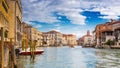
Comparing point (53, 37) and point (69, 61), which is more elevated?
point (53, 37)

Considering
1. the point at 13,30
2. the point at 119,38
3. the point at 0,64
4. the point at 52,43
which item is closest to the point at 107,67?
the point at 0,64

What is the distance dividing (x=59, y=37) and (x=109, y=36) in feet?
254

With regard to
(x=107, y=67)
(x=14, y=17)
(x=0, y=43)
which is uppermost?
(x=14, y=17)

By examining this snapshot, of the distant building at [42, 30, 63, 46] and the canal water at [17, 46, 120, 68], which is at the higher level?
the distant building at [42, 30, 63, 46]

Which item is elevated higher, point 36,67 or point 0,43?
point 0,43

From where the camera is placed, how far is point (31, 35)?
113 metres

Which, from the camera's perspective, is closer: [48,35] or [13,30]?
[13,30]

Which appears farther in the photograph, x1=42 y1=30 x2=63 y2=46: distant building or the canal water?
x1=42 y1=30 x2=63 y2=46: distant building

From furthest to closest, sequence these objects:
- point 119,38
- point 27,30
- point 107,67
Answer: point 27,30 < point 119,38 < point 107,67

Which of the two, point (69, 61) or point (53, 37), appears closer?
point (69, 61)

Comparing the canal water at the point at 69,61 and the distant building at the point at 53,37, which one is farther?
the distant building at the point at 53,37

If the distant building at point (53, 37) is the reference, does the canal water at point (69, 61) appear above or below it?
below

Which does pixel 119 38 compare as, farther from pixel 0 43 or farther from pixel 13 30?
pixel 0 43

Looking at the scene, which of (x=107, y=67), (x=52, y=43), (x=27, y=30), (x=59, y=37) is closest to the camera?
(x=107, y=67)
